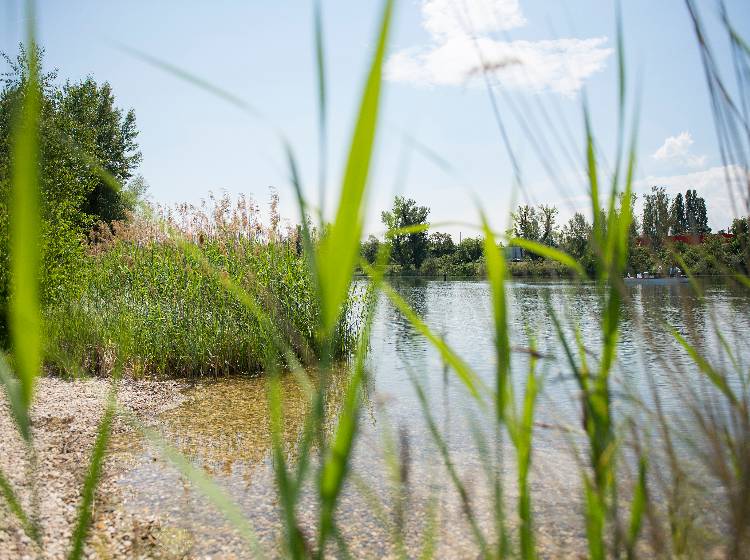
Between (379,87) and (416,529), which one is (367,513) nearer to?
(416,529)

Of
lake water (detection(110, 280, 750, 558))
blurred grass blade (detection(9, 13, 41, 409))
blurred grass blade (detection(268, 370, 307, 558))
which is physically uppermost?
blurred grass blade (detection(9, 13, 41, 409))

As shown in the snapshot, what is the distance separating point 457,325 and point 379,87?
1626 centimetres

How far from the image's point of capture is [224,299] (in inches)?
A: 364

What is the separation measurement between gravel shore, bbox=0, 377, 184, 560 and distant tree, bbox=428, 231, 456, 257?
61934 mm

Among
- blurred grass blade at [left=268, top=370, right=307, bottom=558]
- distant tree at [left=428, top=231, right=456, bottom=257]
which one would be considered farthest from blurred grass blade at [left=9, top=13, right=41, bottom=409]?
distant tree at [left=428, top=231, right=456, bottom=257]

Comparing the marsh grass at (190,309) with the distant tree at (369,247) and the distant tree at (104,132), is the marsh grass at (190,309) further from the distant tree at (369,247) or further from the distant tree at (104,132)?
the distant tree at (104,132)

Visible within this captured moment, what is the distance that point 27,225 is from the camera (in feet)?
1.99

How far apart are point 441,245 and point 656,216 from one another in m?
70.4

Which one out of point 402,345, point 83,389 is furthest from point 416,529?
point 402,345

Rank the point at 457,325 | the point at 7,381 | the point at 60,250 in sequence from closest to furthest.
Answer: the point at 7,381 → the point at 60,250 → the point at 457,325

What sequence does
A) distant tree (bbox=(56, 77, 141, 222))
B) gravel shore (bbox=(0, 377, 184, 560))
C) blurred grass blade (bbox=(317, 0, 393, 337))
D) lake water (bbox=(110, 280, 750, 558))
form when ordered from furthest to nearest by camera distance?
distant tree (bbox=(56, 77, 141, 222)) < gravel shore (bbox=(0, 377, 184, 560)) < lake water (bbox=(110, 280, 750, 558)) < blurred grass blade (bbox=(317, 0, 393, 337))

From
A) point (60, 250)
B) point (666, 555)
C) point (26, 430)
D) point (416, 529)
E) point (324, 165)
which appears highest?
point (60, 250)

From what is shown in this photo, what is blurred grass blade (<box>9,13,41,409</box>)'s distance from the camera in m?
0.60

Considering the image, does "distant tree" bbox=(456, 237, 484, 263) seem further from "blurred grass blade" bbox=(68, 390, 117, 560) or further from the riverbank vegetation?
"blurred grass blade" bbox=(68, 390, 117, 560)
